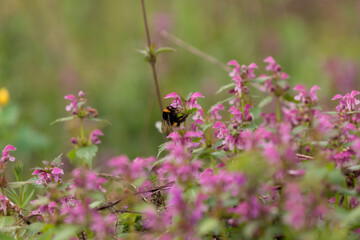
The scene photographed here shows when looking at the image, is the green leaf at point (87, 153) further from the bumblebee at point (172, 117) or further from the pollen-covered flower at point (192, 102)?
the pollen-covered flower at point (192, 102)

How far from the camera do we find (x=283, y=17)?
291 inches

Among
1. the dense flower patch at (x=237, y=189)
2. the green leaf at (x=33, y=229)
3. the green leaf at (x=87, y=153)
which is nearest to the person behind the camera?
the dense flower patch at (x=237, y=189)

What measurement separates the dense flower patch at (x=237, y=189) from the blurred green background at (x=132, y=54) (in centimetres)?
282

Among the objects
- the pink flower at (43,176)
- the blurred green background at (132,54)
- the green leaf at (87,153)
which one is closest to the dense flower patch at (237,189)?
the pink flower at (43,176)

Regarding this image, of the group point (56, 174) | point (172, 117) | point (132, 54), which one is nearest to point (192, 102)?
point (172, 117)

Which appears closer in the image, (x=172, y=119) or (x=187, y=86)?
(x=172, y=119)

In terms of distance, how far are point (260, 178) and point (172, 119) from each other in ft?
2.09

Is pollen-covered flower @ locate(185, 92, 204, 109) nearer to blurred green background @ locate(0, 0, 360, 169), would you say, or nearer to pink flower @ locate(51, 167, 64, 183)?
pink flower @ locate(51, 167, 64, 183)

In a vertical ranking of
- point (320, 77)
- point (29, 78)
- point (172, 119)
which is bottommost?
point (172, 119)

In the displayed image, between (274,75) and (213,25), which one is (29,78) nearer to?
(213,25)

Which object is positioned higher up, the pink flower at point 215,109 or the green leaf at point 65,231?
the pink flower at point 215,109

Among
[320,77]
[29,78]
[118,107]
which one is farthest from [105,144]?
[320,77]

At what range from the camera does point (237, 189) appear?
1.20m

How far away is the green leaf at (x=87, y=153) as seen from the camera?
1.88 meters
